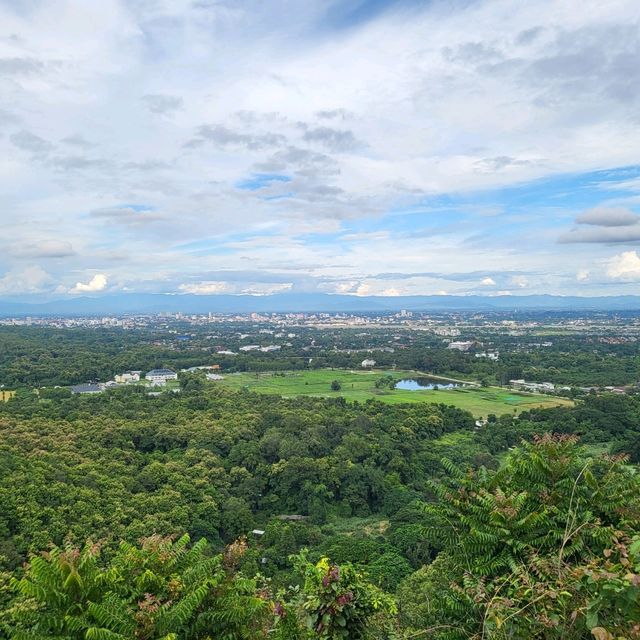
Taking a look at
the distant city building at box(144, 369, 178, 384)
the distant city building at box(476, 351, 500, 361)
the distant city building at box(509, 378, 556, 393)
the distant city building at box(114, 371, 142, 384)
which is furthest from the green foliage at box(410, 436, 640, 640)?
the distant city building at box(476, 351, 500, 361)

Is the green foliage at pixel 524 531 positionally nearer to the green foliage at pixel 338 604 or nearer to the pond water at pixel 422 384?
the green foliage at pixel 338 604

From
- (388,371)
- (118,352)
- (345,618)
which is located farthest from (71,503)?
(118,352)

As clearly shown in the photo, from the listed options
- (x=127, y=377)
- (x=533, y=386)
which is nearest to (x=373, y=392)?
(x=533, y=386)

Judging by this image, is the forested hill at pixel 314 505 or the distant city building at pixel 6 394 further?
the distant city building at pixel 6 394

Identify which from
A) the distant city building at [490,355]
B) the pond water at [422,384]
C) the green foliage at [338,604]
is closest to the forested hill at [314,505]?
the green foliage at [338,604]

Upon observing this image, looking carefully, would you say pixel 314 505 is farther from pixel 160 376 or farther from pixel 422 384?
pixel 422 384

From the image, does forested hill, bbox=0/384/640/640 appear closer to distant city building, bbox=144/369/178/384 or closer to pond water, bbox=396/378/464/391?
distant city building, bbox=144/369/178/384
